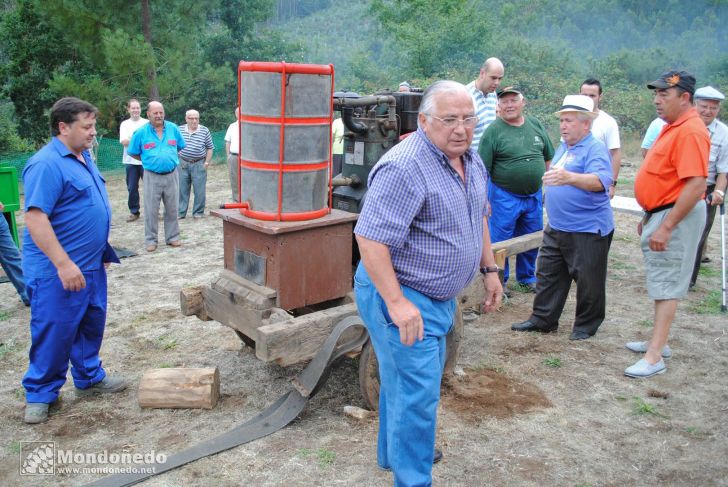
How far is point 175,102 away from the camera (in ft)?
67.4

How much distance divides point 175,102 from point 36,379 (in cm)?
1786

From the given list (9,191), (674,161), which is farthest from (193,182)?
(674,161)

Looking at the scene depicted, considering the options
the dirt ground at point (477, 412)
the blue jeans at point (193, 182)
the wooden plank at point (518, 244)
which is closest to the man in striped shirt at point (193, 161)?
the blue jeans at point (193, 182)

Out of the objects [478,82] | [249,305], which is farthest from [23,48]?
[249,305]

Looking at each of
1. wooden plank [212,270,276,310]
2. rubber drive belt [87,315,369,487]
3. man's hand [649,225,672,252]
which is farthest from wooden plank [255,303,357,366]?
man's hand [649,225,672,252]

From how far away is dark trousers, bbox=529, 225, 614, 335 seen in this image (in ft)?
16.1

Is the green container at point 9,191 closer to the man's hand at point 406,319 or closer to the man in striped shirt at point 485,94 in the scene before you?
the man in striped shirt at point 485,94

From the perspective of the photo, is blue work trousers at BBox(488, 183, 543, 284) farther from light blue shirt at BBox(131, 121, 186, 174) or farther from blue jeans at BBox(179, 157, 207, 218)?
blue jeans at BBox(179, 157, 207, 218)

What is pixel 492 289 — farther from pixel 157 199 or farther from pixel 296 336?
pixel 157 199

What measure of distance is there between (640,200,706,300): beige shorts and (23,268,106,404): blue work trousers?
3.76m

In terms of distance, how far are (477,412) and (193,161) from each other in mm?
7515

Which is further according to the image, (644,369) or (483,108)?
(483,108)

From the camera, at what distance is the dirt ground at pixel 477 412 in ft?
10.9

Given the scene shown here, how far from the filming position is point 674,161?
421 cm
